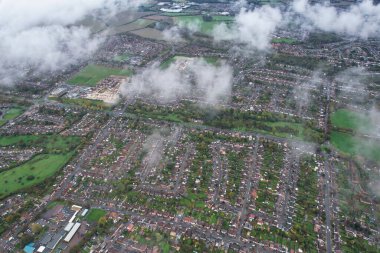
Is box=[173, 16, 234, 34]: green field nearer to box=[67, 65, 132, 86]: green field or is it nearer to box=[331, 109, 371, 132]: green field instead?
box=[67, 65, 132, 86]: green field

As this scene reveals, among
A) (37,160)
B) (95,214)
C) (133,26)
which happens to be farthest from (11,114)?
(133,26)

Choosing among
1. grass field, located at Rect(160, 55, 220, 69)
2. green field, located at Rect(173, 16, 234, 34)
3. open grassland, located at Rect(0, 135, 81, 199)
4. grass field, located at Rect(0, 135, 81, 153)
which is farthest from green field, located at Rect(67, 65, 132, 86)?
green field, located at Rect(173, 16, 234, 34)

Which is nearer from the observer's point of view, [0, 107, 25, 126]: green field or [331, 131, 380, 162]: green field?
[331, 131, 380, 162]: green field

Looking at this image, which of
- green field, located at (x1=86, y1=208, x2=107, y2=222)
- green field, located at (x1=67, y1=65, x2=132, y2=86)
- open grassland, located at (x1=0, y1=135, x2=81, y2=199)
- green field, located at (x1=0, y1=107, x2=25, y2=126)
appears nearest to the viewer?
green field, located at (x1=86, y1=208, x2=107, y2=222)

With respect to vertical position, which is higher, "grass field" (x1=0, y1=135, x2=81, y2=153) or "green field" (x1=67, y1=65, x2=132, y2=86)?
"green field" (x1=67, y1=65, x2=132, y2=86)

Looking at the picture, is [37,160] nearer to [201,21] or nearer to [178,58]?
[178,58]

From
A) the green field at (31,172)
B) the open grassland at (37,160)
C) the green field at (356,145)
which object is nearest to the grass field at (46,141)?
the open grassland at (37,160)

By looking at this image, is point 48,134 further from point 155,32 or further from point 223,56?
point 155,32
